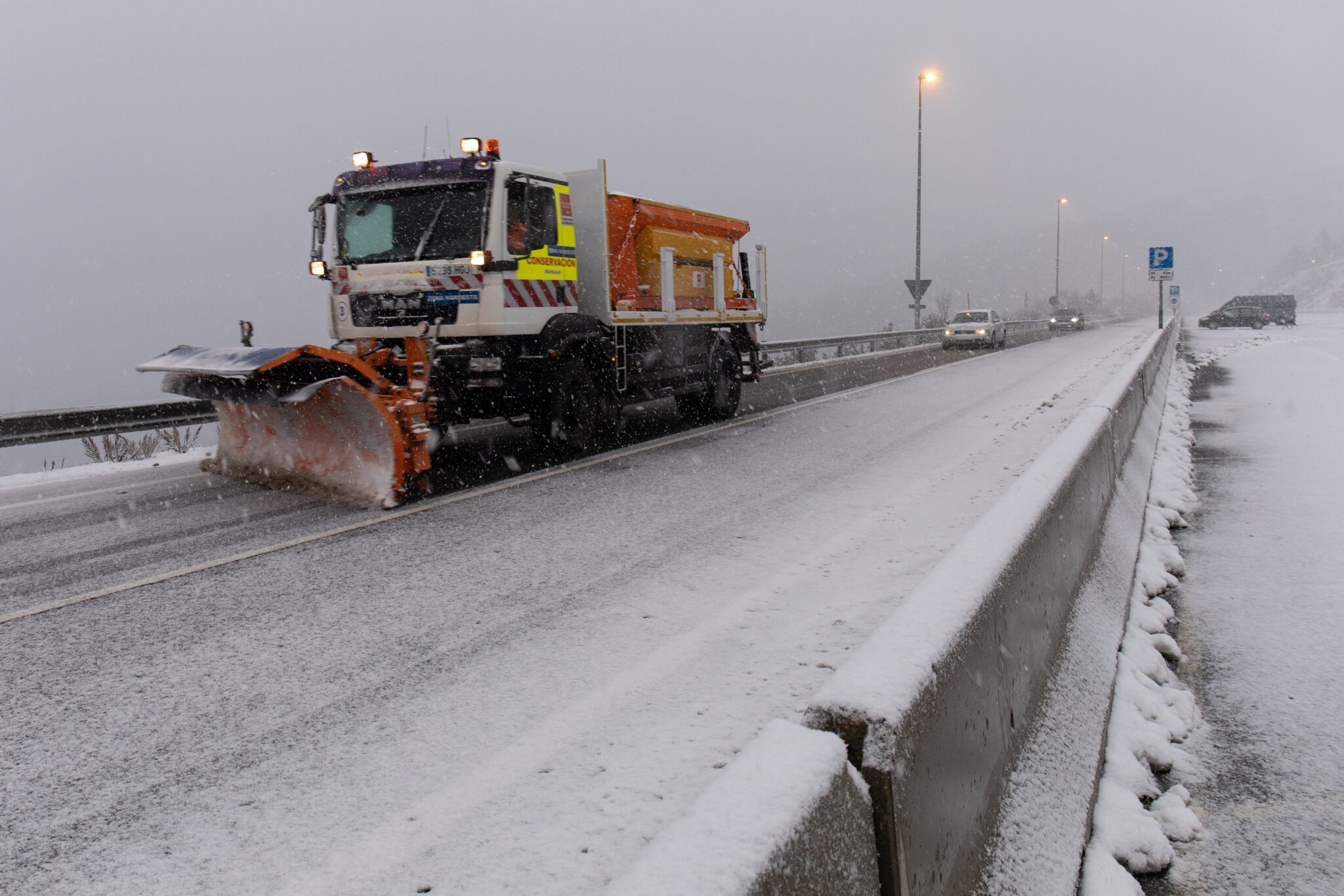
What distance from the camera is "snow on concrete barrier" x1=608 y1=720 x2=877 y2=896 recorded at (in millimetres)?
1184

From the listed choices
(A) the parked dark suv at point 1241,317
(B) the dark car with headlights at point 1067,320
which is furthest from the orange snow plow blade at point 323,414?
(A) the parked dark suv at point 1241,317

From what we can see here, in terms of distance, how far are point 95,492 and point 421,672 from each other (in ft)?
20.4

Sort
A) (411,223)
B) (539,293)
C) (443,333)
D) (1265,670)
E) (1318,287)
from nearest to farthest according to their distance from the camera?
1. (1265,670)
2. (443,333)
3. (411,223)
4. (539,293)
5. (1318,287)

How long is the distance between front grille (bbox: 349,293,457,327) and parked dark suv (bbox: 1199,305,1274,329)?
50290mm

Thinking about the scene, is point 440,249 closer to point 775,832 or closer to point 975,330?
point 775,832

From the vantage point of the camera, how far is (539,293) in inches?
381

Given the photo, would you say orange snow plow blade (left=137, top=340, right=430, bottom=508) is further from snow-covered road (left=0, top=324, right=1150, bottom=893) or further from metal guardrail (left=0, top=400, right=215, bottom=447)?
metal guardrail (left=0, top=400, right=215, bottom=447)

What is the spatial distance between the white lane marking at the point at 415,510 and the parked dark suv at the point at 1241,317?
43577mm

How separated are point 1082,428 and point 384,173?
7.17 m

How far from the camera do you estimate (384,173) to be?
942 cm

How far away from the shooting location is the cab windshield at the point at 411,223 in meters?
9.10

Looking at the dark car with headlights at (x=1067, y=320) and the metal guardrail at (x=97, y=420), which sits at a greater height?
the dark car with headlights at (x=1067, y=320)

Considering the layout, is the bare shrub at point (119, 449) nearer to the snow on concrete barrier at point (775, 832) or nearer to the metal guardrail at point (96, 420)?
the metal guardrail at point (96, 420)

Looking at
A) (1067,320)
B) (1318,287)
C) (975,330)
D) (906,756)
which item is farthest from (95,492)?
(1318,287)
